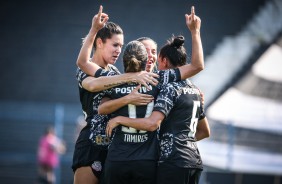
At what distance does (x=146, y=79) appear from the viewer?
174 inches

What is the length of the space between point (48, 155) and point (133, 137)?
10.9 m

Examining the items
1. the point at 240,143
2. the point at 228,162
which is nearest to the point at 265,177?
the point at 228,162

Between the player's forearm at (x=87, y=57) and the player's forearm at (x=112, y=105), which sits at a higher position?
A: the player's forearm at (x=87, y=57)

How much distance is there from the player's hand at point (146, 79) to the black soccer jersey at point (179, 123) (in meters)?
0.09

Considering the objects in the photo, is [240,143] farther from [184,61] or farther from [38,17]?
[184,61]

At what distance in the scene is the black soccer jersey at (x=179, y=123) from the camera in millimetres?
4434

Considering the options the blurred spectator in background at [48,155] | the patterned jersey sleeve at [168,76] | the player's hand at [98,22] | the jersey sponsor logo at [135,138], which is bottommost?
the blurred spectator in background at [48,155]

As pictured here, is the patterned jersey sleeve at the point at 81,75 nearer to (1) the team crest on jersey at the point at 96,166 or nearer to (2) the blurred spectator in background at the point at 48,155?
(1) the team crest on jersey at the point at 96,166

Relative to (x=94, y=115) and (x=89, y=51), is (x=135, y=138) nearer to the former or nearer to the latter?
(x=94, y=115)

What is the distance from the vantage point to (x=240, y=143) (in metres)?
14.6

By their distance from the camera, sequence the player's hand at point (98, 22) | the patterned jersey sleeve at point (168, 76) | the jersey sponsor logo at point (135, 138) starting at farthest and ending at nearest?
1. the player's hand at point (98, 22)
2. the patterned jersey sleeve at point (168, 76)
3. the jersey sponsor logo at point (135, 138)

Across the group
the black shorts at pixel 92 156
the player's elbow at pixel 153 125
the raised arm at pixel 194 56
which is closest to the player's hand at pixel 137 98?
the player's elbow at pixel 153 125

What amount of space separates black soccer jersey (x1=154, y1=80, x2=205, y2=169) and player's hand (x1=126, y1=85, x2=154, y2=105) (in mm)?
74

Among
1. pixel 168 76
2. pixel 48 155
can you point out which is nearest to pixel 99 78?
A: pixel 168 76
